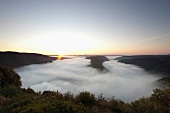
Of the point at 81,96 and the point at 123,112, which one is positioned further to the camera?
the point at 81,96

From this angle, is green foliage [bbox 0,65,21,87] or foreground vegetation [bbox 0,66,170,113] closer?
foreground vegetation [bbox 0,66,170,113]

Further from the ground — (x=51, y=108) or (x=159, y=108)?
(x=51, y=108)

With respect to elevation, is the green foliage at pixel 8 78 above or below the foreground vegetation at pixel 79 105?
below

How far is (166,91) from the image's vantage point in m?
12.0

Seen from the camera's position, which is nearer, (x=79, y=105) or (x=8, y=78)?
(x=79, y=105)

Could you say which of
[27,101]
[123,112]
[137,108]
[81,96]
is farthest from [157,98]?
[27,101]

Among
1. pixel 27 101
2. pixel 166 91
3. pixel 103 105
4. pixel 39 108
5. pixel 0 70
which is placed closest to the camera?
pixel 39 108

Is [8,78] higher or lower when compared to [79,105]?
lower

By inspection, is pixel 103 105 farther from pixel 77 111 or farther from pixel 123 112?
pixel 77 111

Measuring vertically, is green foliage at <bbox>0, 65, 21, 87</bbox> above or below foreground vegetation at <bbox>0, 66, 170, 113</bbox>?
below

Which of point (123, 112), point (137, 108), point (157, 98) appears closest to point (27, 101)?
point (123, 112)

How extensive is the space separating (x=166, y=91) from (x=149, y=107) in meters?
1.91

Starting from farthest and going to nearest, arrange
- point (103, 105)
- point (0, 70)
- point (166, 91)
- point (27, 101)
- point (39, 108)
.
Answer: point (0, 70) < point (166, 91) < point (103, 105) < point (27, 101) < point (39, 108)

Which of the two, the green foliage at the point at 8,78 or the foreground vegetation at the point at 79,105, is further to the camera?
the green foliage at the point at 8,78
